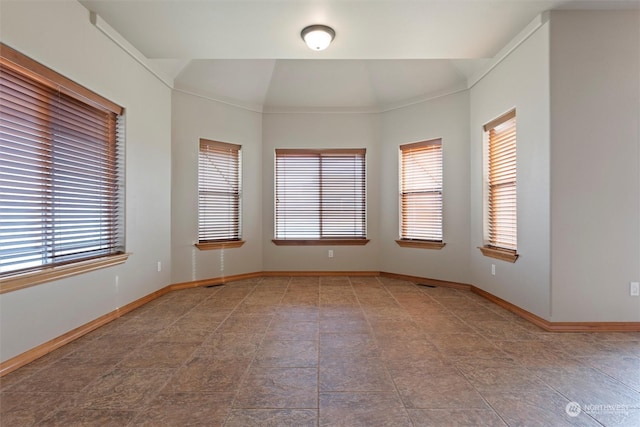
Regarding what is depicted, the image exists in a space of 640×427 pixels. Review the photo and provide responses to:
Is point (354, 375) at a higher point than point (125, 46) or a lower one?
lower

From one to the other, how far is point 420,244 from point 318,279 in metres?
1.66

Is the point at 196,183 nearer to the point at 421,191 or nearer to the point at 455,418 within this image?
the point at 421,191

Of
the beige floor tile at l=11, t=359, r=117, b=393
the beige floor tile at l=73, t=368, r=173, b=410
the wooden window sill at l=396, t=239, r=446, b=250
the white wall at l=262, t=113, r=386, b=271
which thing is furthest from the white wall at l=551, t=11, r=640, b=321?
the beige floor tile at l=11, t=359, r=117, b=393

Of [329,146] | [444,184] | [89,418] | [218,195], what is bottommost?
[89,418]

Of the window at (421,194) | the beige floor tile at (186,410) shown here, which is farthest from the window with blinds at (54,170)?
the window at (421,194)

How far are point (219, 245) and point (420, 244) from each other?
9.91ft

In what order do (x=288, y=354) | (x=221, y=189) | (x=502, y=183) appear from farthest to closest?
(x=221, y=189) → (x=502, y=183) → (x=288, y=354)

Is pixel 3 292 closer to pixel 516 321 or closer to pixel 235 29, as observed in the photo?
pixel 235 29

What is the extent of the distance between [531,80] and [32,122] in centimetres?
425

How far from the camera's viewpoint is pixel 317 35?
9.64 feet

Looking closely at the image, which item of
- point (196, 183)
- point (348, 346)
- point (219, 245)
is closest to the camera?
point (348, 346)

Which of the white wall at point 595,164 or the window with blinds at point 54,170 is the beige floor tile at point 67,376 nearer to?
the window with blinds at point 54,170

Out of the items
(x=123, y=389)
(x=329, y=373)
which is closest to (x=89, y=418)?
(x=123, y=389)

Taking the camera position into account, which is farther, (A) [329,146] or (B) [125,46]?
(A) [329,146]
